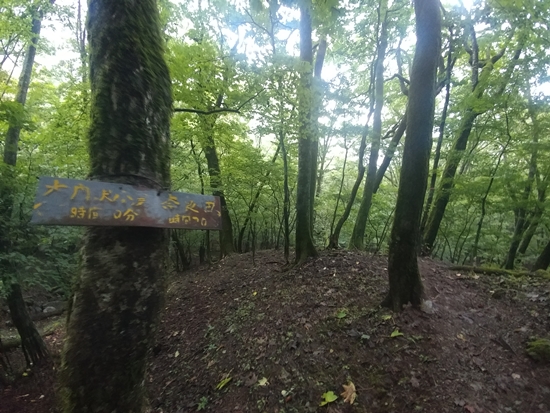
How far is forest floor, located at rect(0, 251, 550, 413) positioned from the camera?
10.5 feet

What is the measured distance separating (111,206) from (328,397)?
Answer: 3.13 m

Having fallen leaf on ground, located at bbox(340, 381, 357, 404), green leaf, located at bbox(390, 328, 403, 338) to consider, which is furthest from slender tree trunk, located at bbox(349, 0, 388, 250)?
fallen leaf on ground, located at bbox(340, 381, 357, 404)

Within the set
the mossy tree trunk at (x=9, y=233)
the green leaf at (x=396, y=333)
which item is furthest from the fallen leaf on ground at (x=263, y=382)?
the mossy tree trunk at (x=9, y=233)

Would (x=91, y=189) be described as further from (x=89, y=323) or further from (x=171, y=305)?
(x=171, y=305)

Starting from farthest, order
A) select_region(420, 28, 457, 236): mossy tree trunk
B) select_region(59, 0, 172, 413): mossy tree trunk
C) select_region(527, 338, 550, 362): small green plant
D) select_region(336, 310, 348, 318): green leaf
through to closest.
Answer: select_region(420, 28, 457, 236): mossy tree trunk → select_region(336, 310, 348, 318): green leaf → select_region(527, 338, 550, 362): small green plant → select_region(59, 0, 172, 413): mossy tree trunk

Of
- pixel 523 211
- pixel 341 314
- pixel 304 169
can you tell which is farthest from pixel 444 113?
pixel 341 314

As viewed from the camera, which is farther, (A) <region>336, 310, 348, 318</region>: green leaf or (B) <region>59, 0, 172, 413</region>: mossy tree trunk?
(A) <region>336, 310, 348, 318</region>: green leaf

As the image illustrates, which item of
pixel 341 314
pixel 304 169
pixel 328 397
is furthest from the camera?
pixel 304 169

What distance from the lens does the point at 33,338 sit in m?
6.25

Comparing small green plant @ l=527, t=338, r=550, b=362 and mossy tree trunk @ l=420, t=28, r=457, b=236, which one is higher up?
mossy tree trunk @ l=420, t=28, r=457, b=236

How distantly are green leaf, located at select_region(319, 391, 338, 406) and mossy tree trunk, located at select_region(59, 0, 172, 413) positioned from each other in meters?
2.13

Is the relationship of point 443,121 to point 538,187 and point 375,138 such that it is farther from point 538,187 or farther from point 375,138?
point 538,187

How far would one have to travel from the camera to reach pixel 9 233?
203 inches

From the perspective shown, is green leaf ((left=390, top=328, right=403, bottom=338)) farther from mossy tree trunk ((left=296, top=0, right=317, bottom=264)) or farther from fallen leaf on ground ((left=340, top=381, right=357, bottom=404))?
mossy tree trunk ((left=296, top=0, right=317, bottom=264))
